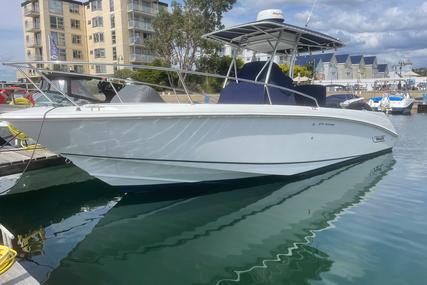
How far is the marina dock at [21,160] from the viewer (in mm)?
6855

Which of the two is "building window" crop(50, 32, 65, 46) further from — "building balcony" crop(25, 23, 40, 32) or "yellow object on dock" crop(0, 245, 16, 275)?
"yellow object on dock" crop(0, 245, 16, 275)

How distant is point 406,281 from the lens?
353cm

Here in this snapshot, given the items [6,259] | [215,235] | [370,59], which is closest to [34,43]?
[215,235]

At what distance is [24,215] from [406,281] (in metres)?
4.97

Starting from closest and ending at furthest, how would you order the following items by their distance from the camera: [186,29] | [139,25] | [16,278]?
[16,278] < [186,29] < [139,25]

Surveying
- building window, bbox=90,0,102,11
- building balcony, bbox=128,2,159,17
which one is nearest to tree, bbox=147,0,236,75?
building balcony, bbox=128,2,159,17

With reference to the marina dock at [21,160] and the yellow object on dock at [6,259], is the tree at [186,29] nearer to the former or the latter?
the marina dock at [21,160]

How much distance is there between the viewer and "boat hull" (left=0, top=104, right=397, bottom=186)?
4824 mm

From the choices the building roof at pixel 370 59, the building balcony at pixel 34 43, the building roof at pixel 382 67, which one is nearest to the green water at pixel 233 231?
the building balcony at pixel 34 43

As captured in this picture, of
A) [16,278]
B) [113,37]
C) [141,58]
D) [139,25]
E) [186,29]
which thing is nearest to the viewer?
[16,278]

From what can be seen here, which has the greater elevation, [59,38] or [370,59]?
[59,38]

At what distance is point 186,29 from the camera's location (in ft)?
108

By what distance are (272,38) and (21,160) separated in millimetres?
5073

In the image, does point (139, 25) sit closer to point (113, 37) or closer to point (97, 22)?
point (113, 37)
